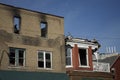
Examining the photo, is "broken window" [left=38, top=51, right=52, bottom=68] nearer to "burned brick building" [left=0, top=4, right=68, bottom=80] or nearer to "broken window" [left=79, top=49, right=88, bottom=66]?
"burned brick building" [left=0, top=4, right=68, bottom=80]

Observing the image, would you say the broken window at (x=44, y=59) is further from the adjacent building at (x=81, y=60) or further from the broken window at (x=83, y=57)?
the broken window at (x=83, y=57)

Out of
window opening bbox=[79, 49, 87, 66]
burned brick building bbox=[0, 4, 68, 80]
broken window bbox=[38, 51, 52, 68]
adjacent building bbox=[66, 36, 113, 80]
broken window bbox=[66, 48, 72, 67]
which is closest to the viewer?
burned brick building bbox=[0, 4, 68, 80]

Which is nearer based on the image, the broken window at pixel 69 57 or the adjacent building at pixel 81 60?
the adjacent building at pixel 81 60

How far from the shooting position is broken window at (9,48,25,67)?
28234mm

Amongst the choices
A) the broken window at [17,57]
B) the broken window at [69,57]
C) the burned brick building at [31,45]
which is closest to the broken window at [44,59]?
the burned brick building at [31,45]

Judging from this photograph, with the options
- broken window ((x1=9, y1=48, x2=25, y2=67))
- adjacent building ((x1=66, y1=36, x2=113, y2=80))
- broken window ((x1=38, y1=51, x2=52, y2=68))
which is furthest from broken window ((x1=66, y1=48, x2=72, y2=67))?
broken window ((x1=9, y1=48, x2=25, y2=67))

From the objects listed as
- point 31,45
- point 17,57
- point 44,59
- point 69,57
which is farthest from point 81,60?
point 17,57

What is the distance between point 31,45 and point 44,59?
7.52 ft

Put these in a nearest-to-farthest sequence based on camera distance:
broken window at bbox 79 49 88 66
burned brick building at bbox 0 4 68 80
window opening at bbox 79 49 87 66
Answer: burned brick building at bbox 0 4 68 80 → broken window at bbox 79 49 88 66 → window opening at bbox 79 49 87 66

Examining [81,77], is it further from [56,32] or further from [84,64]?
[56,32]

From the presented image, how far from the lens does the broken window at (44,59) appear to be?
30.5m

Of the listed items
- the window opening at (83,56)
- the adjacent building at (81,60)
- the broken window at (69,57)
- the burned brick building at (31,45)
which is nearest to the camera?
the burned brick building at (31,45)

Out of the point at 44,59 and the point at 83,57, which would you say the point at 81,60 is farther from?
the point at 44,59

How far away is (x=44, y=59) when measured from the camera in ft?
101
